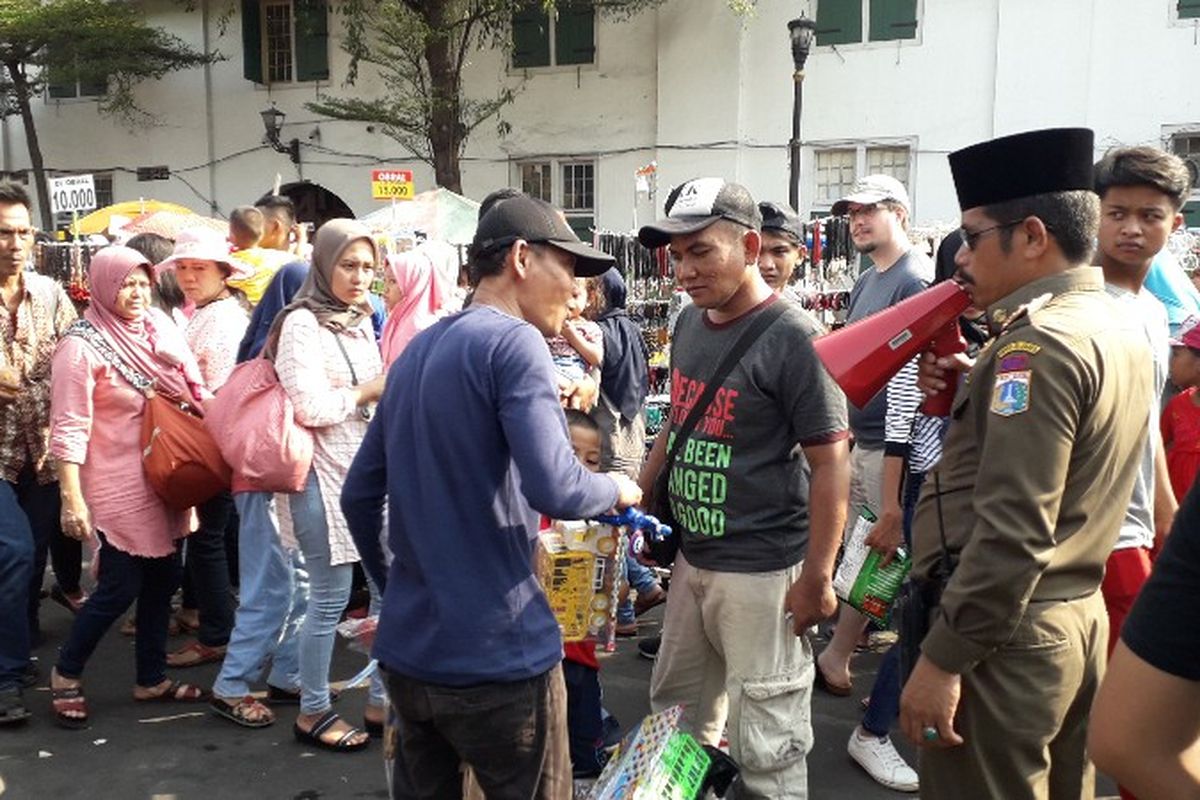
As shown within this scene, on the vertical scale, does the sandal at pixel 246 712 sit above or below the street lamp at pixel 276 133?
below

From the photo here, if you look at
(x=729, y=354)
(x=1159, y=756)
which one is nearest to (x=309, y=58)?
(x=729, y=354)

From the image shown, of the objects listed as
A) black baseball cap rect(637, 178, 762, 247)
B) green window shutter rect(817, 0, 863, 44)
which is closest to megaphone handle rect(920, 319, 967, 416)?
black baseball cap rect(637, 178, 762, 247)

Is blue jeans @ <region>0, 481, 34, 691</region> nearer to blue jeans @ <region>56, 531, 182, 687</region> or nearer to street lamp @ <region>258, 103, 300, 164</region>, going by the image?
blue jeans @ <region>56, 531, 182, 687</region>

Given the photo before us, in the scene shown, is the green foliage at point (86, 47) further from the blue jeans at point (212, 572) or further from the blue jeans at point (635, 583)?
the blue jeans at point (635, 583)

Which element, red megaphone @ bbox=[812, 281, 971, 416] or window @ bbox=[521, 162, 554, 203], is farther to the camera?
window @ bbox=[521, 162, 554, 203]

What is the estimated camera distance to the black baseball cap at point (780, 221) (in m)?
4.57

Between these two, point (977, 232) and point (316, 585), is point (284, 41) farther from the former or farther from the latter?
point (977, 232)

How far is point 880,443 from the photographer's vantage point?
453 cm

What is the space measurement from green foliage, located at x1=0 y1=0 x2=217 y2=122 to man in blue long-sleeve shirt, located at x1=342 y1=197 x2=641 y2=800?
19.3 metres

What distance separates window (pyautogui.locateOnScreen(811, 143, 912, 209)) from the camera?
1672 centimetres

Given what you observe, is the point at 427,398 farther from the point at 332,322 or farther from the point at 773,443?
the point at 332,322

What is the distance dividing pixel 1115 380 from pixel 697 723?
5.68 ft

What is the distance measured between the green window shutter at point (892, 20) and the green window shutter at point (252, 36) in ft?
37.1

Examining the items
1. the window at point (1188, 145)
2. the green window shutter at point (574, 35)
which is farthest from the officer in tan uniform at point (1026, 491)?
the green window shutter at point (574, 35)
